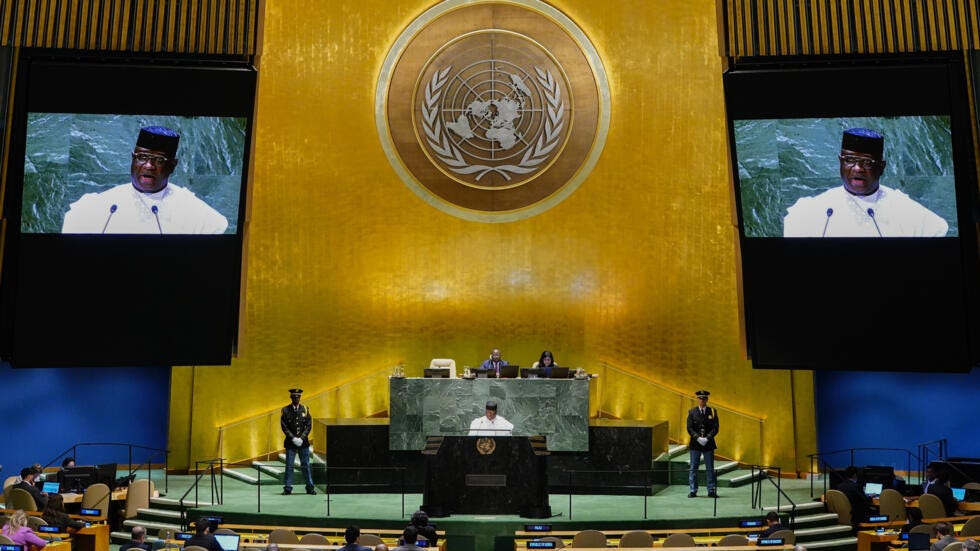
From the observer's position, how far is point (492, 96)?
629 inches

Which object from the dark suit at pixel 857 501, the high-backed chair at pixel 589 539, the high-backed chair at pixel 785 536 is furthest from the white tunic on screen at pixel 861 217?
the high-backed chair at pixel 589 539

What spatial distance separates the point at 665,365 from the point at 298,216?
5566mm

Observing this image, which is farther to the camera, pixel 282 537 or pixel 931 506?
pixel 931 506

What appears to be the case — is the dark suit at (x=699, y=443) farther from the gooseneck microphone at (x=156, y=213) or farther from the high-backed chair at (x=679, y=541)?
the gooseneck microphone at (x=156, y=213)

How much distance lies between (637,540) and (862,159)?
5.79m

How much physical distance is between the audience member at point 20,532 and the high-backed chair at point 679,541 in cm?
532

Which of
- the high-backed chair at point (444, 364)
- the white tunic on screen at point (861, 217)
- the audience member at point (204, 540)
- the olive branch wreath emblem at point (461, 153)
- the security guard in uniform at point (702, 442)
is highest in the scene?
the olive branch wreath emblem at point (461, 153)

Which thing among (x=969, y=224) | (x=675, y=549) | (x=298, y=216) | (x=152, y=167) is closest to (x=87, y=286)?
(x=152, y=167)

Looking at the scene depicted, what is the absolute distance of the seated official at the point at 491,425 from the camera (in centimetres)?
1222

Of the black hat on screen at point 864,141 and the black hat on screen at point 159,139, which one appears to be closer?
the black hat on screen at point 864,141

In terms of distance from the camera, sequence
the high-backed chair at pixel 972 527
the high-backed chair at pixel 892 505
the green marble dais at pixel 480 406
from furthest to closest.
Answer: the green marble dais at pixel 480 406 < the high-backed chair at pixel 892 505 < the high-backed chair at pixel 972 527

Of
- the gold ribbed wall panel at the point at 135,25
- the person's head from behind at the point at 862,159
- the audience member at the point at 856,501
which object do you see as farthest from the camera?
the gold ribbed wall panel at the point at 135,25

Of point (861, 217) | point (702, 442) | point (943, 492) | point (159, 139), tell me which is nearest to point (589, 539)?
point (702, 442)

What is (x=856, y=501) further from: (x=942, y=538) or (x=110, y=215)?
(x=110, y=215)
